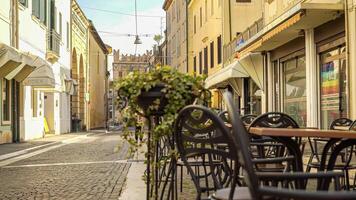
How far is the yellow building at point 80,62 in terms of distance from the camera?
38.9 meters

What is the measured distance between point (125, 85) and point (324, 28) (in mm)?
8165

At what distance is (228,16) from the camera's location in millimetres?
25469

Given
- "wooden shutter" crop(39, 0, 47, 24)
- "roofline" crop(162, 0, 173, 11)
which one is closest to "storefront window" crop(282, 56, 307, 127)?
"wooden shutter" crop(39, 0, 47, 24)

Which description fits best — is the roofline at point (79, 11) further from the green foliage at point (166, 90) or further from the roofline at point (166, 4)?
the green foliage at point (166, 90)

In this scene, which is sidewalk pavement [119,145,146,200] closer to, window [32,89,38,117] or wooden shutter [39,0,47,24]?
window [32,89,38,117]

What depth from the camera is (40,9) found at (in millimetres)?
25406

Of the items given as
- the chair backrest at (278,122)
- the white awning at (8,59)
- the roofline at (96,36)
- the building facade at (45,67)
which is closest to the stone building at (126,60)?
the roofline at (96,36)

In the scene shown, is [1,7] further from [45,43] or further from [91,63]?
[91,63]

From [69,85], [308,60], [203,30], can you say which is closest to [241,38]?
[308,60]

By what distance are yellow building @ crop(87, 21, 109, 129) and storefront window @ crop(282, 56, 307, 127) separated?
1244 inches

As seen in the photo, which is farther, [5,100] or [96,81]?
[96,81]

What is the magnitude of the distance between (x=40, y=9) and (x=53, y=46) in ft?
10.3

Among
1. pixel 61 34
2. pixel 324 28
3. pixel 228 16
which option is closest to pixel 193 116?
pixel 324 28

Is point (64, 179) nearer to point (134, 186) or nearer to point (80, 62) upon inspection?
point (134, 186)
